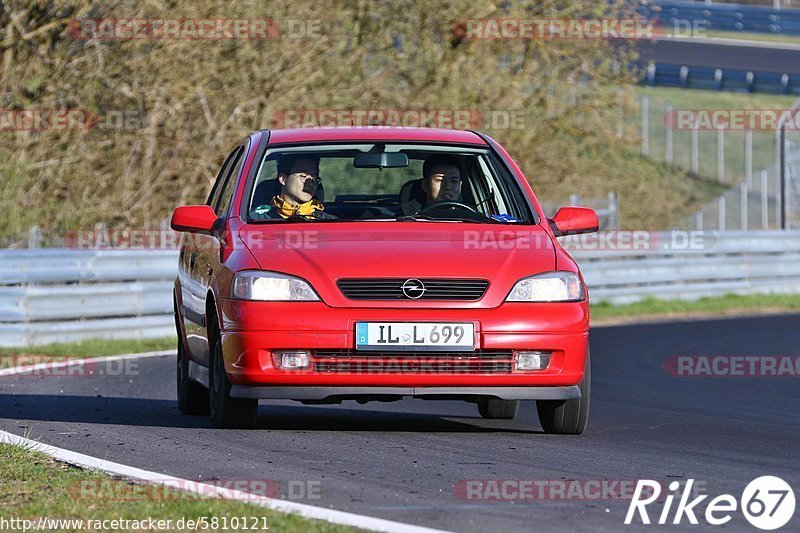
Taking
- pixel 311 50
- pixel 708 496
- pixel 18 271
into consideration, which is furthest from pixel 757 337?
pixel 708 496

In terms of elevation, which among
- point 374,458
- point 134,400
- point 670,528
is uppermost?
point 670,528

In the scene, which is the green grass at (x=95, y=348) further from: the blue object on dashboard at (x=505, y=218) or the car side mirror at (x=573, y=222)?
the car side mirror at (x=573, y=222)

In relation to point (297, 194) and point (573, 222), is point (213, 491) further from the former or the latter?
point (573, 222)

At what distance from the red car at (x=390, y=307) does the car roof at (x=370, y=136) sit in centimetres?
51

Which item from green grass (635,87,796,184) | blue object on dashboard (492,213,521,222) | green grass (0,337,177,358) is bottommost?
green grass (635,87,796,184)

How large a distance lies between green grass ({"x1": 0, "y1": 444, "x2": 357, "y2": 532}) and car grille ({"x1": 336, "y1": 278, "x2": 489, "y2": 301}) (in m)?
1.55

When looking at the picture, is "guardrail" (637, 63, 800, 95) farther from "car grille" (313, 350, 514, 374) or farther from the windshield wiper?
"car grille" (313, 350, 514, 374)

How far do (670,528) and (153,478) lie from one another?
2233mm

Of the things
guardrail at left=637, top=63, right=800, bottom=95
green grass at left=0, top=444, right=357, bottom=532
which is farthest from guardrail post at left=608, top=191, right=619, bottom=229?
guardrail at left=637, top=63, right=800, bottom=95

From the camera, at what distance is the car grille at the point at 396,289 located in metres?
8.36

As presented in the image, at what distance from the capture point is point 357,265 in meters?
8.41

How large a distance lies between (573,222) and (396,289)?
1428mm

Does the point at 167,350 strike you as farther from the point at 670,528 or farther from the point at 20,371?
the point at 670,528

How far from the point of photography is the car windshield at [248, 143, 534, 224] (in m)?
9.36
